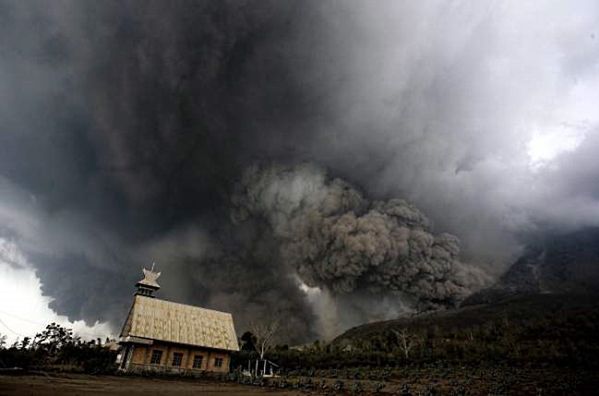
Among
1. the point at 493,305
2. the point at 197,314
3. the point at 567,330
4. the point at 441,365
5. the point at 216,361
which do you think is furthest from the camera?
the point at 493,305

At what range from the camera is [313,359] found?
51344mm

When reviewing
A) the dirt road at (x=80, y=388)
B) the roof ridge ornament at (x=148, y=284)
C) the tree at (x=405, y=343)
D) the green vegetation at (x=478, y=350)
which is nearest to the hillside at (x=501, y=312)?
the green vegetation at (x=478, y=350)

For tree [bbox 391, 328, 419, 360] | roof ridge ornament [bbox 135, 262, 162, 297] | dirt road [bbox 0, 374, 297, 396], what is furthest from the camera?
tree [bbox 391, 328, 419, 360]

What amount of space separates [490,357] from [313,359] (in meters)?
26.4

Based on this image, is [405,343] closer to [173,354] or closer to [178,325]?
[178,325]

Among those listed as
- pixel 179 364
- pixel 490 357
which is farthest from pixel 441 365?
pixel 179 364

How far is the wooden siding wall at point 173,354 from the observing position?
31422 mm

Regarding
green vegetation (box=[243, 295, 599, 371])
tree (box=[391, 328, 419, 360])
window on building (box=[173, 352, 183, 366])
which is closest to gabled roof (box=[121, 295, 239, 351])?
window on building (box=[173, 352, 183, 366])

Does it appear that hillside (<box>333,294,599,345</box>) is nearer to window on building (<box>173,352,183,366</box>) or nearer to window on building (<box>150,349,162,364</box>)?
window on building (<box>173,352,183,366</box>)

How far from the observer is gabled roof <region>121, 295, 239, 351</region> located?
3297 cm

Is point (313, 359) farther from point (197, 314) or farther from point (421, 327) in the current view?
point (421, 327)

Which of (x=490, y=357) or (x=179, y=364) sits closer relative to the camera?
(x=179, y=364)

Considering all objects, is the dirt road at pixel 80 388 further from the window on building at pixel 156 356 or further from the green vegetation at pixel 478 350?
the green vegetation at pixel 478 350

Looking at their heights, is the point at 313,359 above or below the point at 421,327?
below
